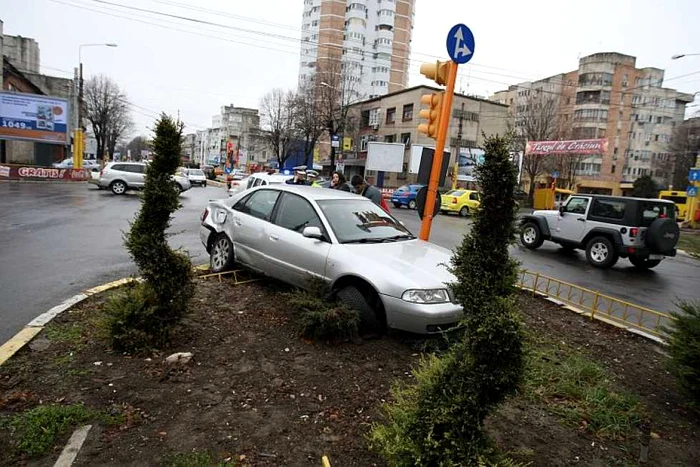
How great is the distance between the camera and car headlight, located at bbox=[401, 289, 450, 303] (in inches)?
167

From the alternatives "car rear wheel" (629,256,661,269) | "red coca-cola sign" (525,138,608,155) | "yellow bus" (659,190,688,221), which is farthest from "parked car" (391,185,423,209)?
"yellow bus" (659,190,688,221)

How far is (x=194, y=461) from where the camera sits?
8.33 ft

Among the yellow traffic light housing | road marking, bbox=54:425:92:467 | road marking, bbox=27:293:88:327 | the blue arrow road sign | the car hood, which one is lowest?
road marking, bbox=54:425:92:467

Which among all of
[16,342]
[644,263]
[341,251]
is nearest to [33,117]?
[16,342]

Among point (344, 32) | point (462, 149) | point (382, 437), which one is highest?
point (344, 32)

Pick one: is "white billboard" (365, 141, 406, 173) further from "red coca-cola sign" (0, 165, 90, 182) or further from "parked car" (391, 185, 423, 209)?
"red coca-cola sign" (0, 165, 90, 182)

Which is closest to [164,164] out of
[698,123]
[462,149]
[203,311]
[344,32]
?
[203,311]

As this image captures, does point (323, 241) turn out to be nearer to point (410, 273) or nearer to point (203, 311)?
point (410, 273)

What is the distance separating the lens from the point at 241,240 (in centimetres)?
621

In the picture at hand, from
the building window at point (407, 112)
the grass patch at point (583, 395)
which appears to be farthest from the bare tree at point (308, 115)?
the grass patch at point (583, 395)

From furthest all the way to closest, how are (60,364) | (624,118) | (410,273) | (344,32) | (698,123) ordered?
(344,32) < (624,118) < (698,123) < (410,273) < (60,364)

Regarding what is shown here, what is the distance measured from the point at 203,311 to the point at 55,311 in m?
1.55

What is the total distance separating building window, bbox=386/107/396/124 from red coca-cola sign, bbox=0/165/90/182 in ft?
100

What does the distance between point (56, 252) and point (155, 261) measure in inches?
215
